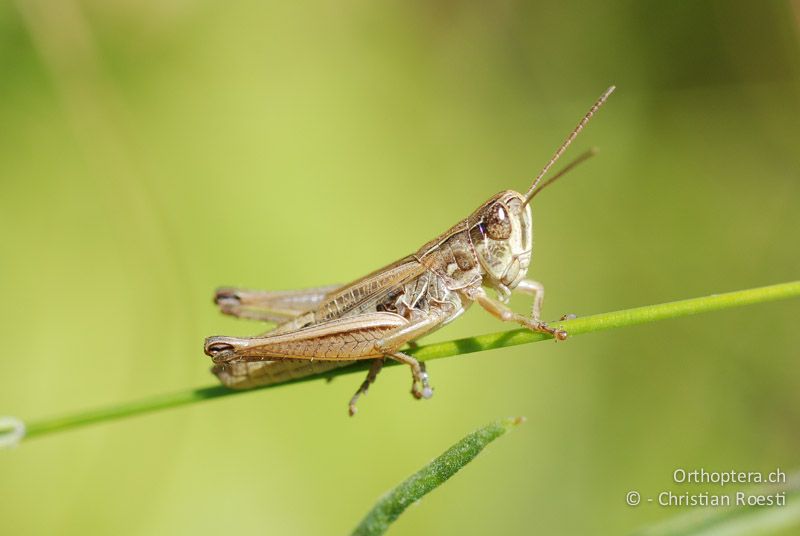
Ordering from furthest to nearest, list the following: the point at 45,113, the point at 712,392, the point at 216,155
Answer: the point at 216,155 → the point at 45,113 → the point at 712,392

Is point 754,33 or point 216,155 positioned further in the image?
point 216,155

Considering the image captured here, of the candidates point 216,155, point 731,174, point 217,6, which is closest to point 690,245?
point 731,174

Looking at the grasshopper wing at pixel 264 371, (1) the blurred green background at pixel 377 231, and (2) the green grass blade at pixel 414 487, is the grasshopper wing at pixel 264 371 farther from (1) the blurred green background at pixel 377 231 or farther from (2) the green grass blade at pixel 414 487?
(1) the blurred green background at pixel 377 231

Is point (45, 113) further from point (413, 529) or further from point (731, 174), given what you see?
point (731, 174)

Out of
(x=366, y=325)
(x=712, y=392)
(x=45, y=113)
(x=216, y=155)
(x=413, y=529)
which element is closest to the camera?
(x=366, y=325)

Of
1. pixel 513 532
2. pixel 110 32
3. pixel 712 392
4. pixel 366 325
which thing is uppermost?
Result: pixel 110 32

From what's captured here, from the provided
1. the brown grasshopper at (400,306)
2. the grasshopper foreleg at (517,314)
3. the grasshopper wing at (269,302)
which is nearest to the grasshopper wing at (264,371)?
the brown grasshopper at (400,306)

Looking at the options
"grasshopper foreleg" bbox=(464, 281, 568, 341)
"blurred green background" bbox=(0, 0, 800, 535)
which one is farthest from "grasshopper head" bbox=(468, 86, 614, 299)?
"blurred green background" bbox=(0, 0, 800, 535)

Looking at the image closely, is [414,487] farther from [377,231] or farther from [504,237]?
[377,231]
